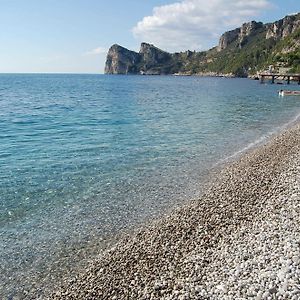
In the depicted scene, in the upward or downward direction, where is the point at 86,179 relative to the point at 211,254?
downward

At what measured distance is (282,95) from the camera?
295 feet

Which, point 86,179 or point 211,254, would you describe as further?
point 86,179

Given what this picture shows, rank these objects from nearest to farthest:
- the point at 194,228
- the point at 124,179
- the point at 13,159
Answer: the point at 194,228 < the point at 124,179 < the point at 13,159

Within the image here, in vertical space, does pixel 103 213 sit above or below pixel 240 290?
below

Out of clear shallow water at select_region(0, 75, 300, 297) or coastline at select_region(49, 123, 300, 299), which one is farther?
clear shallow water at select_region(0, 75, 300, 297)

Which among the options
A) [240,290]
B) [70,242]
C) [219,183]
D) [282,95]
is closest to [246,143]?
[219,183]

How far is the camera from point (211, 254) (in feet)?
39.9

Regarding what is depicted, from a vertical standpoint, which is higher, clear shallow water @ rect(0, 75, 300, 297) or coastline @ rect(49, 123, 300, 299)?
coastline @ rect(49, 123, 300, 299)

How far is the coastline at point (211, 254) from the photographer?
10078mm

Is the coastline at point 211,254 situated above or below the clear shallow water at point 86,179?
above

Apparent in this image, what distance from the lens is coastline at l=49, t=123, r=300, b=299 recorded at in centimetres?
1008

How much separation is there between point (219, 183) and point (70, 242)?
31.5 feet

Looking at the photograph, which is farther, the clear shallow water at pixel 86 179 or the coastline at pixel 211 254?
the clear shallow water at pixel 86 179

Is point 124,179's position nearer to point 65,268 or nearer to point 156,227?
point 156,227
